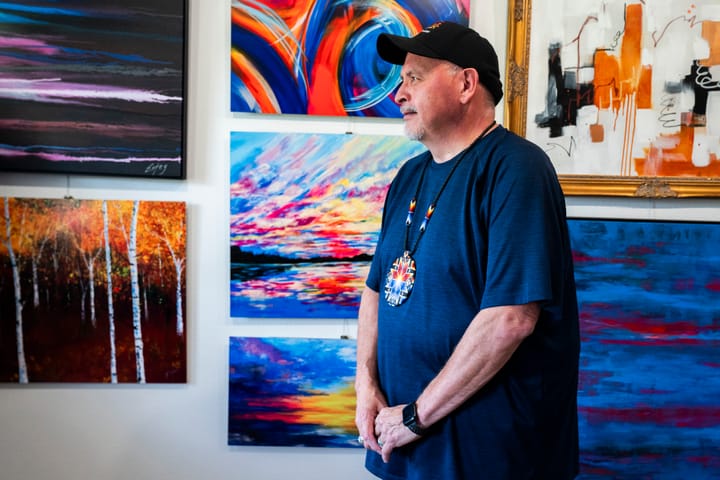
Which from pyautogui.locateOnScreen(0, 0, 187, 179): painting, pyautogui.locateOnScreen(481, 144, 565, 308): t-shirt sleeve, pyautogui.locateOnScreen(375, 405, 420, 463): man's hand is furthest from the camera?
pyautogui.locateOnScreen(0, 0, 187, 179): painting

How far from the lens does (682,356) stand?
5.63ft

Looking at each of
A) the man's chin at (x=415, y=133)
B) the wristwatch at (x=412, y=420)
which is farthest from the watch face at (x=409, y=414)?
the man's chin at (x=415, y=133)

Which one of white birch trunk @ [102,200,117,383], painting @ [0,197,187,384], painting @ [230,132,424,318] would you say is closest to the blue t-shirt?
painting @ [230,132,424,318]

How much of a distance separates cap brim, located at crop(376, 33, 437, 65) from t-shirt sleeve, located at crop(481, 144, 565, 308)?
0.97 feet

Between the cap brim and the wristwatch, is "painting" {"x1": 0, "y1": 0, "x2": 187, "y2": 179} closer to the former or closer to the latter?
the cap brim

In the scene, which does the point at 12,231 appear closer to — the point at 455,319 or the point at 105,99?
the point at 105,99

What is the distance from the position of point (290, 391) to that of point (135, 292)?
582 millimetres

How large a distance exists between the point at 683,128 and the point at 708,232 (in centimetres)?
34

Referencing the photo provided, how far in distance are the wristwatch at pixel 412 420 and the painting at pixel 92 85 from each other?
1076 millimetres

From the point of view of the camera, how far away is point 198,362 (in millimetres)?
1722

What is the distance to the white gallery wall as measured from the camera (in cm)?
169

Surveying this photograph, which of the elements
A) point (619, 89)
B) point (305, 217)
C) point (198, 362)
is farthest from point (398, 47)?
point (198, 362)

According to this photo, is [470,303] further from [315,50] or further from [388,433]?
[315,50]

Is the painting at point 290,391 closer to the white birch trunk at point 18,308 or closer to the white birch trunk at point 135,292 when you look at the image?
the white birch trunk at point 135,292
